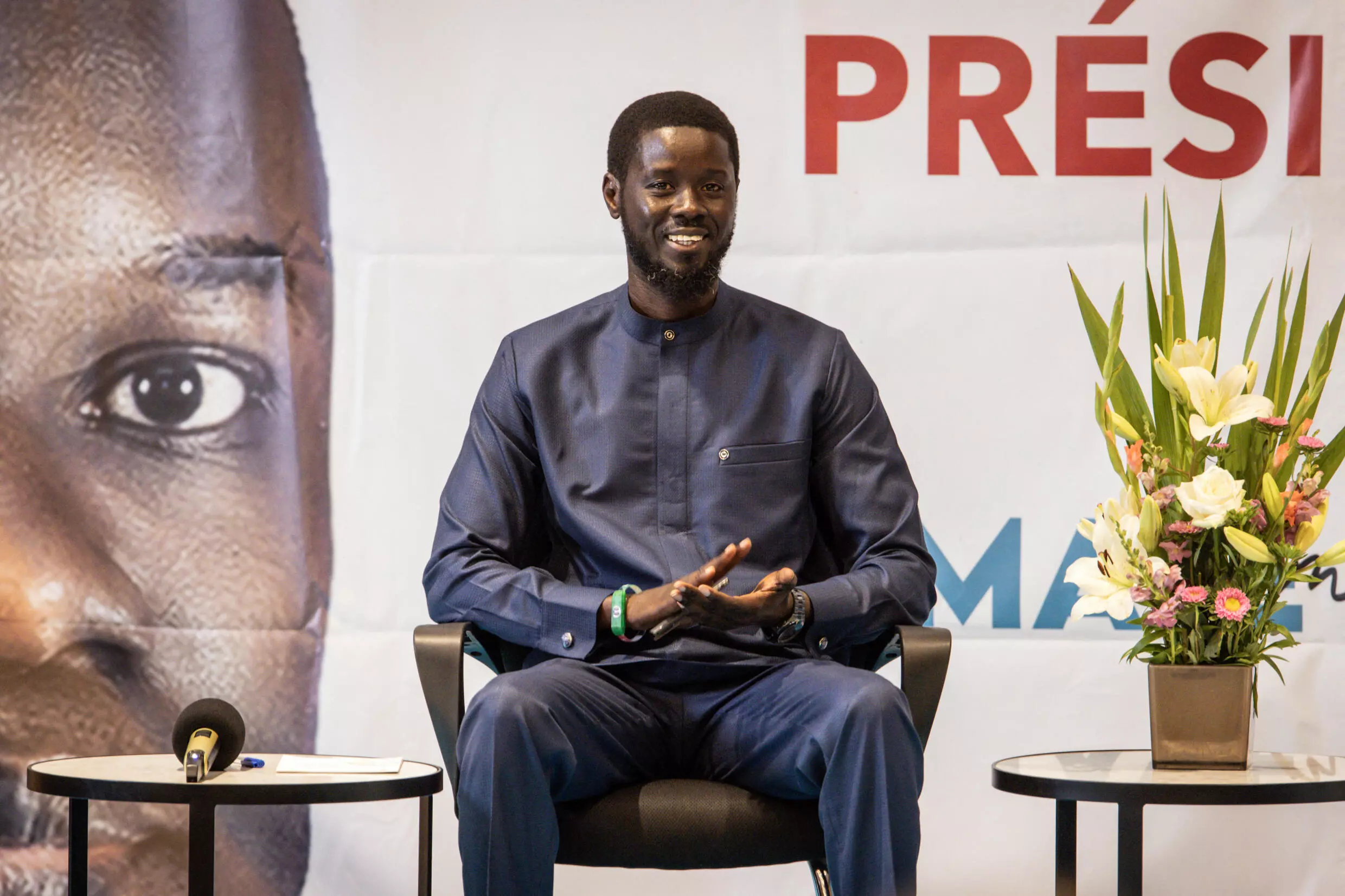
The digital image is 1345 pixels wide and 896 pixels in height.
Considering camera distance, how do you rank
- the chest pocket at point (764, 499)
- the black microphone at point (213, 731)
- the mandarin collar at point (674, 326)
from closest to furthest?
1. the black microphone at point (213, 731)
2. the chest pocket at point (764, 499)
3. the mandarin collar at point (674, 326)

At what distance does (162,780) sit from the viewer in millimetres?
2240

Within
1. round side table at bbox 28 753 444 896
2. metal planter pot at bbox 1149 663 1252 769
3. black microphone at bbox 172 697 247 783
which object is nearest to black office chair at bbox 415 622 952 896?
round side table at bbox 28 753 444 896

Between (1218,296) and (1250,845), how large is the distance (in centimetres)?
153

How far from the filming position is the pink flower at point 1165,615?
93.7 inches

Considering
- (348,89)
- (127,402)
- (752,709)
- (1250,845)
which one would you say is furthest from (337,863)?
(1250,845)

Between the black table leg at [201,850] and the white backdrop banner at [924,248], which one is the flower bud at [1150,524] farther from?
the black table leg at [201,850]

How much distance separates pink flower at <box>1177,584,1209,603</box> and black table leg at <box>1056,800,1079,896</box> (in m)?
0.40

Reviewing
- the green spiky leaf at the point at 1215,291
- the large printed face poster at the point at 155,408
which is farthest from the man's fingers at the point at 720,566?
the large printed face poster at the point at 155,408

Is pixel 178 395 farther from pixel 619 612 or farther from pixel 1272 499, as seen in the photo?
pixel 1272 499

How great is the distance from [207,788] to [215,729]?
0.47ft

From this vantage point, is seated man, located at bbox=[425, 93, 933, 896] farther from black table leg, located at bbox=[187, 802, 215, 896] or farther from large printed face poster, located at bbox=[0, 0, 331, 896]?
large printed face poster, located at bbox=[0, 0, 331, 896]

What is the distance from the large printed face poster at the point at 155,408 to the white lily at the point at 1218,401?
2017mm

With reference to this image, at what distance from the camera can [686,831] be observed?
85.5 inches

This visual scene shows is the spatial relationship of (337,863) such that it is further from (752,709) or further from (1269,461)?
(1269,461)
